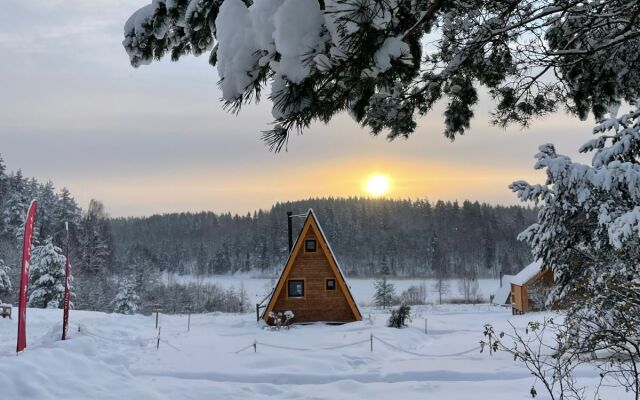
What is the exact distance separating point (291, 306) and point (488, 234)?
88.8 metres

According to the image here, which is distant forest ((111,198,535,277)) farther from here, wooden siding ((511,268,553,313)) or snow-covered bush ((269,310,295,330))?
snow-covered bush ((269,310,295,330))

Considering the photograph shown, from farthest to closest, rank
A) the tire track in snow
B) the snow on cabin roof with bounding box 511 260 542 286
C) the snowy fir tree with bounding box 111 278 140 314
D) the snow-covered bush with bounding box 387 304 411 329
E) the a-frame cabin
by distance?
the snowy fir tree with bounding box 111 278 140 314, the snow on cabin roof with bounding box 511 260 542 286, the a-frame cabin, the snow-covered bush with bounding box 387 304 411 329, the tire track in snow

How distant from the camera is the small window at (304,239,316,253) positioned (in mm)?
20406

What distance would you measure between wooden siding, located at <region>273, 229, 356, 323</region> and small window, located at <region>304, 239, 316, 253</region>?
13 cm

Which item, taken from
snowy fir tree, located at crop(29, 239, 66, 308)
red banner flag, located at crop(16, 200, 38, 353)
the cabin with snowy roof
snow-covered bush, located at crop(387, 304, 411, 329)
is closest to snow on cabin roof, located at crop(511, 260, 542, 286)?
the cabin with snowy roof

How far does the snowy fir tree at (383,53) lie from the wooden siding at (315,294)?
1478 centimetres

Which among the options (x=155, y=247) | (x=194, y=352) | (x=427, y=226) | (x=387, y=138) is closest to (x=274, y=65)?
(x=387, y=138)

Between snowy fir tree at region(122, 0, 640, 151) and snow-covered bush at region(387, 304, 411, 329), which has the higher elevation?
snowy fir tree at region(122, 0, 640, 151)

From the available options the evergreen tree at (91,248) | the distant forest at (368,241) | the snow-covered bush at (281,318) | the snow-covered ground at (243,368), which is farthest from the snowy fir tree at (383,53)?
the distant forest at (368,241)

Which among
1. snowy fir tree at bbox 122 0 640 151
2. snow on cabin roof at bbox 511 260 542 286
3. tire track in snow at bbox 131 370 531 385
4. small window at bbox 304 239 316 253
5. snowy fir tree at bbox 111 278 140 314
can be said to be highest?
snowy fir tree at bbox 122 0 640 151

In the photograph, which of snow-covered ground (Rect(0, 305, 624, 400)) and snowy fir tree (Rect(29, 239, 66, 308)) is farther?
snowy fir tree (Rect(29, 239, 66, 308))

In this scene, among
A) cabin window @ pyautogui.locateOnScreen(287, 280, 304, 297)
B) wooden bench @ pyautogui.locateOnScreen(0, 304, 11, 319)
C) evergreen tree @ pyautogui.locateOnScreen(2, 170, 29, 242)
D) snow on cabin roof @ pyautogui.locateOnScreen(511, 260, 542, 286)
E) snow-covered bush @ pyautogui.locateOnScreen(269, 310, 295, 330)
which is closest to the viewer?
snow-covered bush @ pyautogui.locateOnScreen(269, 310, 295, 330)

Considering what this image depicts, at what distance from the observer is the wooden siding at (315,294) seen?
20297 mm

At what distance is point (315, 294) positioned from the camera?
20406 millimetres
